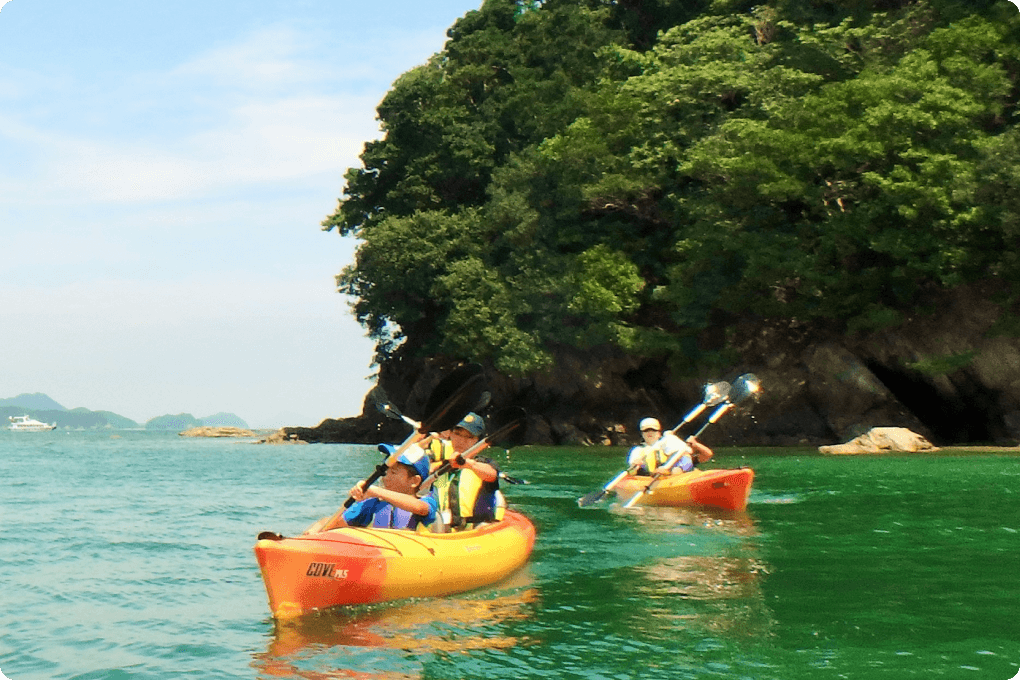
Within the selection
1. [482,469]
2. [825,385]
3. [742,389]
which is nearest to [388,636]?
[482,469]

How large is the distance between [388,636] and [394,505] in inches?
54.2

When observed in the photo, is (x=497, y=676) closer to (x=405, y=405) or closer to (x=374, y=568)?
(x=374, y=568)

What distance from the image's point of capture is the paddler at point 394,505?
28.9 ft

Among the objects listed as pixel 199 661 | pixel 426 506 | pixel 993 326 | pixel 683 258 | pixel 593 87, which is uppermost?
pixel 593 87

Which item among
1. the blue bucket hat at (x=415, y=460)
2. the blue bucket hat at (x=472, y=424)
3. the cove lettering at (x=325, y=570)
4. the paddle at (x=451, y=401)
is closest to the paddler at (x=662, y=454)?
the blue bucket hat at (x=472, y=424)

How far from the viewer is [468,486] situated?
10234 mm

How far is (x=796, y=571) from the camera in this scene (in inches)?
396

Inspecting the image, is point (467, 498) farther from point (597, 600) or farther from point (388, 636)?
point (388, 636)

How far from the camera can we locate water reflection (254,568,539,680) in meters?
6.83

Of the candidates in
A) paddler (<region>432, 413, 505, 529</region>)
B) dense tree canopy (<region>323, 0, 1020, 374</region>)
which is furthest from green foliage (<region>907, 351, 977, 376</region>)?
paddler (<region>432, 413, 505, 529</region>)

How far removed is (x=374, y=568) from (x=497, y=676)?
72.6 inches

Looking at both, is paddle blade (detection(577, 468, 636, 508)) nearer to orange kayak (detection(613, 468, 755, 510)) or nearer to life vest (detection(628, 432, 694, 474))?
orange kayak (detection(613, 468, 755, 510))

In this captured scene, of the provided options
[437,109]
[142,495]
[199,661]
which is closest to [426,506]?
[199,661]

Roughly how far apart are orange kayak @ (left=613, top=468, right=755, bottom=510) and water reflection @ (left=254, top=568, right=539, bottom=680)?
6.30 m
